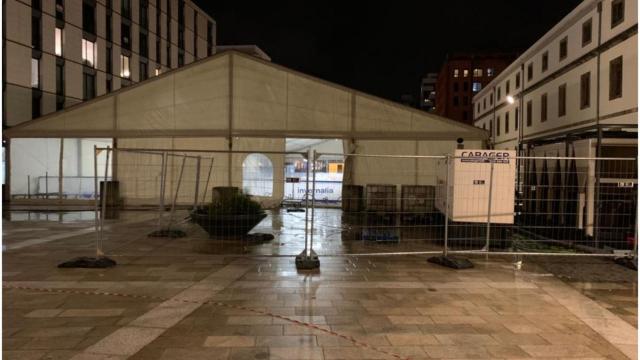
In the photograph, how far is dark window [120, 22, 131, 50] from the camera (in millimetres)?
40594

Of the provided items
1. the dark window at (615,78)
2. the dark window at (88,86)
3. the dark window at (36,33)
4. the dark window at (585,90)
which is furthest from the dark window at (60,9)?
the dark window at (615,78)

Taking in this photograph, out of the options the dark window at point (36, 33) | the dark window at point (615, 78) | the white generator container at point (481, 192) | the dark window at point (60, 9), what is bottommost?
the white generator container at point (481, 192)

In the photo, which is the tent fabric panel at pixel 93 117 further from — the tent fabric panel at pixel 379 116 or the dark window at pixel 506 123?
the dark window at pixel 506 123

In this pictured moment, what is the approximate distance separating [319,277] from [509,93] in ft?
112

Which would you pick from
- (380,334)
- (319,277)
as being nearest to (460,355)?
(380,334)

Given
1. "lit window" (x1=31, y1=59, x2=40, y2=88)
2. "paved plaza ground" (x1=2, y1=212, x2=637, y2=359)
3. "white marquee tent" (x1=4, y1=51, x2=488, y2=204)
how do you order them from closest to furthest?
"paved plaza ground" (x1=2, y1=212, x2=637, y2=359)
"white marquee tent" (x1=4, y1=51, x2=488, y2=204)
"lit window" (x1=31, y1=59, x2=40, y2=88)

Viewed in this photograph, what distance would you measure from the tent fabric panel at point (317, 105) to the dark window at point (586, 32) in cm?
1131

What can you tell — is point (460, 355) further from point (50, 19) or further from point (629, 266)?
point (50, 19)

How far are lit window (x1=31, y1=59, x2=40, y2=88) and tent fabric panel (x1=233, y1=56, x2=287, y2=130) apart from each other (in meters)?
19.2

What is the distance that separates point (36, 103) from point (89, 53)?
7.28 meters

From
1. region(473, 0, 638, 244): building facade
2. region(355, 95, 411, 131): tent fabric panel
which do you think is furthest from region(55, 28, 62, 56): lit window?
region(473, 0, 638, 244): building facade

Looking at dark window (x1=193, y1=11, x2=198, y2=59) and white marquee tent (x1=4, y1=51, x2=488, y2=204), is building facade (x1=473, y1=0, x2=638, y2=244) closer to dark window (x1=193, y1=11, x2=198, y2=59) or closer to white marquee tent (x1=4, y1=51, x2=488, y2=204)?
white marquee tent (x1=4, y1=51, x2=488, y2=204)

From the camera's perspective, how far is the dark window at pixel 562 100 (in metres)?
24.5

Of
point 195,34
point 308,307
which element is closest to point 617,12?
point 308,307
